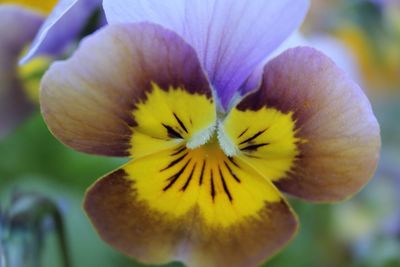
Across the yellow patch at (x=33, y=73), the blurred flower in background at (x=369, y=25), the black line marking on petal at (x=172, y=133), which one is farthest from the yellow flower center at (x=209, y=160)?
the blurred flower in background at (x=369, y=25)

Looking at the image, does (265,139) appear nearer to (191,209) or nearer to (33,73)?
(191,209)

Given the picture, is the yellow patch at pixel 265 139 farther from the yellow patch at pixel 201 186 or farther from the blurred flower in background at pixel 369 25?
the blurred flower in background at pixel 369 25

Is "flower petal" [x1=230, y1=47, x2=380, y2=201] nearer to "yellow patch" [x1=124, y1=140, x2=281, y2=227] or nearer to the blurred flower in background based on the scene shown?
"yellow patch" [x1=124, y1=140, x2=281, y2=227]

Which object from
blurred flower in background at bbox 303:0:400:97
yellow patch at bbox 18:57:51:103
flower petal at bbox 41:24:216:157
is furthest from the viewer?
blurred flower in background at bbox 303:0:400:97

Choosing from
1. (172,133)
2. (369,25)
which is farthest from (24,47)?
(369,25)

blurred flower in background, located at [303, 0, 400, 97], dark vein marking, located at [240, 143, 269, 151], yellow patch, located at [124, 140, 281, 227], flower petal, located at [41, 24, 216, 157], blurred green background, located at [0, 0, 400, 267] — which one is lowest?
blurred green background, located at [0, 0, 400, 267]

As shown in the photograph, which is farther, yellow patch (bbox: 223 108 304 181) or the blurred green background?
the blurred green background

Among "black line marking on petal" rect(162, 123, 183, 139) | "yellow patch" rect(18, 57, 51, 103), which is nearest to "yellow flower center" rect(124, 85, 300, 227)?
"black line marking on petal" rect(162, 123, 183, 139)
